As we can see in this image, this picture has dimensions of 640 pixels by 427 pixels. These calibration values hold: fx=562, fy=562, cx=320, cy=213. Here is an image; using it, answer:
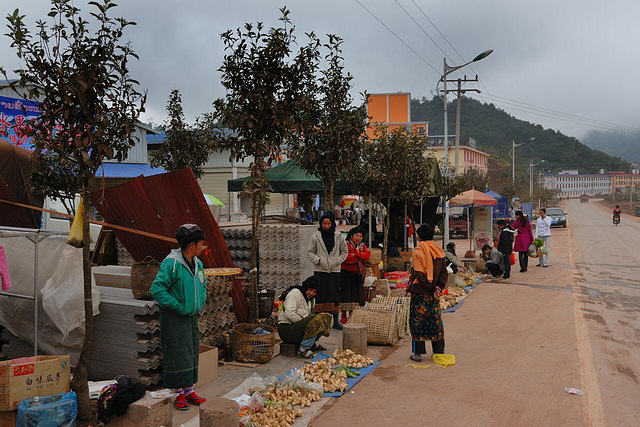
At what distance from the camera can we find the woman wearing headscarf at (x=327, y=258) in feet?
26.8

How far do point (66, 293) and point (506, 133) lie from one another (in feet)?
390

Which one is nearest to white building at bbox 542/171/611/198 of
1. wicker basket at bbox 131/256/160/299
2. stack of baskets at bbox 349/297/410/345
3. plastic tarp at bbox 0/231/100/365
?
stack of baskets at bbox 349/297/410/345

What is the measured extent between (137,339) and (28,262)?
4.98 ft

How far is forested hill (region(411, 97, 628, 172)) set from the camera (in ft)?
363

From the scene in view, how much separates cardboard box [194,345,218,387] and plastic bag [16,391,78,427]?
1.57 m

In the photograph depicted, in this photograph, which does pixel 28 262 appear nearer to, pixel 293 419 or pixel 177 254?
pixel 177 254

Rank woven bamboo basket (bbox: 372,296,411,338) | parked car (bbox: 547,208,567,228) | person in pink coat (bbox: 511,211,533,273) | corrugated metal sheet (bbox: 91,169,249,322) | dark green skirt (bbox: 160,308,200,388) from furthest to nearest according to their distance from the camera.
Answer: parked car (bbox: 547,208,567,228) → person in pink coat (bbox: 511,211,533,273) → woven bamboo basket (bbox: 372,296,411,338) → corrugated metal sheet (bbox: 91,169,249,322) → dark green skirt (bbox: 160,308,200,388)

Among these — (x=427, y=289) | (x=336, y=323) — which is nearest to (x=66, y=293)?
(x=427, y=289)

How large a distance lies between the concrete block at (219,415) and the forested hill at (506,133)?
105225 mm

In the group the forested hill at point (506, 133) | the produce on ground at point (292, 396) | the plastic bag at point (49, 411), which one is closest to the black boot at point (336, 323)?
the produce on ground at point (292, 396)

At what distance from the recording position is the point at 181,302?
4973 millimetres

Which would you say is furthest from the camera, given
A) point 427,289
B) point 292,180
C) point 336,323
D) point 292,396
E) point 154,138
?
point 154,138

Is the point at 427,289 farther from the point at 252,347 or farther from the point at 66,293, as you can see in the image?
the point at 66,293

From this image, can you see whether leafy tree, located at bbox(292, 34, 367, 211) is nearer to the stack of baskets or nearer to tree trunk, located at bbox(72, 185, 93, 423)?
the stack of baskets
